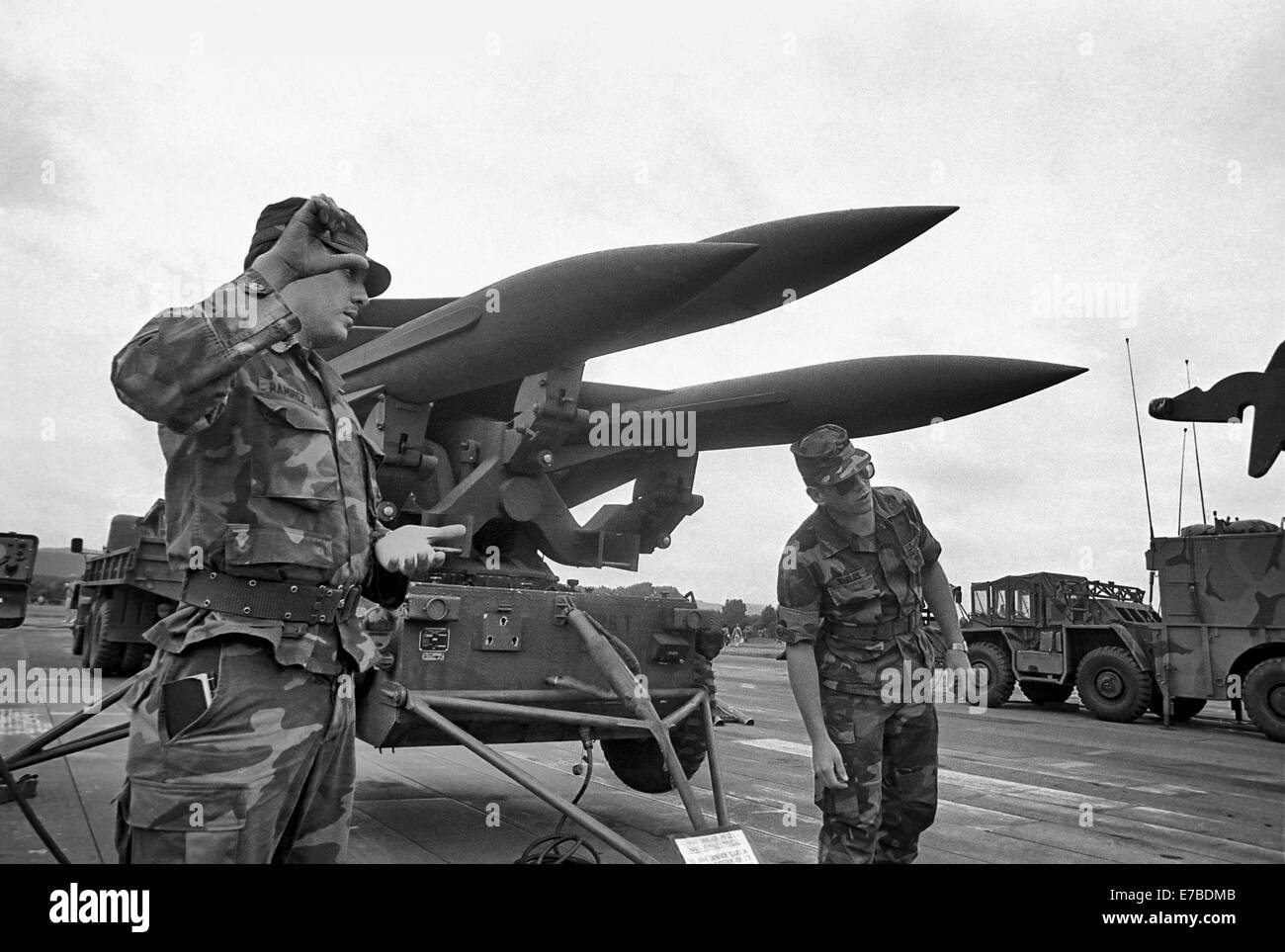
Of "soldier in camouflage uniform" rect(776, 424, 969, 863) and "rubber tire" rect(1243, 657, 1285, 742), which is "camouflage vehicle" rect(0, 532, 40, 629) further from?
"rubber tire" rect(1243, 657, 1285, 742)

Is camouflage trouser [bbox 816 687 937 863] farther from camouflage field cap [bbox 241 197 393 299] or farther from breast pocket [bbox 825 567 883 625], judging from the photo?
camouflage field cap [bbox 241 197 393 299]

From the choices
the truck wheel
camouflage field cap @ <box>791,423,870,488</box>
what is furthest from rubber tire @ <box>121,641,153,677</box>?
the truck wheel

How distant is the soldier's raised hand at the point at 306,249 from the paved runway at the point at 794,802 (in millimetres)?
2669

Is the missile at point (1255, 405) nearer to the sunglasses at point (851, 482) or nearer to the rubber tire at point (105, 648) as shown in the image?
the sunglasses at point (851, 482)

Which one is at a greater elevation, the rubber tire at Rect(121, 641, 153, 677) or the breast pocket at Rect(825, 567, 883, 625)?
the breast pocket at Rect(825, 567, 883, 625)

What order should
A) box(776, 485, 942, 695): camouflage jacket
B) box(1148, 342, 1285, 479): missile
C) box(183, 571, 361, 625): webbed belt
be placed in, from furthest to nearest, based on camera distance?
box(1148, 342, 1285, 479): missile < box(776, 485, 942, 695): camouflage jacket < box(183, 571, 361, 625): webbed belt

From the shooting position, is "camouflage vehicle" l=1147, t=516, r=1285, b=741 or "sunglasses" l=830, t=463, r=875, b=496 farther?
"camouflage vehicle" l=1147, t=516, r=1285, b=741

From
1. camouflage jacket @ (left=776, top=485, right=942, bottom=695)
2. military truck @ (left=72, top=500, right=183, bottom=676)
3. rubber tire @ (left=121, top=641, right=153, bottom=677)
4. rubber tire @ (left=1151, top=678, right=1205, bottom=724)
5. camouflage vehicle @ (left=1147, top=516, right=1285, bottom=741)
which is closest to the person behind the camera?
camouflage jacket @ (left=776, top=485, right=942, bottom=695)

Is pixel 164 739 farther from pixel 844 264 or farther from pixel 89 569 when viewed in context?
pixel 89 569

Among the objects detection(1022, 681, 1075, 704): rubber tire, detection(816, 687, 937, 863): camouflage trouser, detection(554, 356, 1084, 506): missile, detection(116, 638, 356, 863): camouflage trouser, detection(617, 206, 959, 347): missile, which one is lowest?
detection(1022, 681, 1075, 704): rubber tire

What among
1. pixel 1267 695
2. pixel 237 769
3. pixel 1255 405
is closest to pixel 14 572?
pixel 237 769

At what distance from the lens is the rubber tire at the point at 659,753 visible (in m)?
4.45

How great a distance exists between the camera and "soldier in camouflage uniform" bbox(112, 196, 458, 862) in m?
1.64

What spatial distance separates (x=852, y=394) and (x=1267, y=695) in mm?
5841
